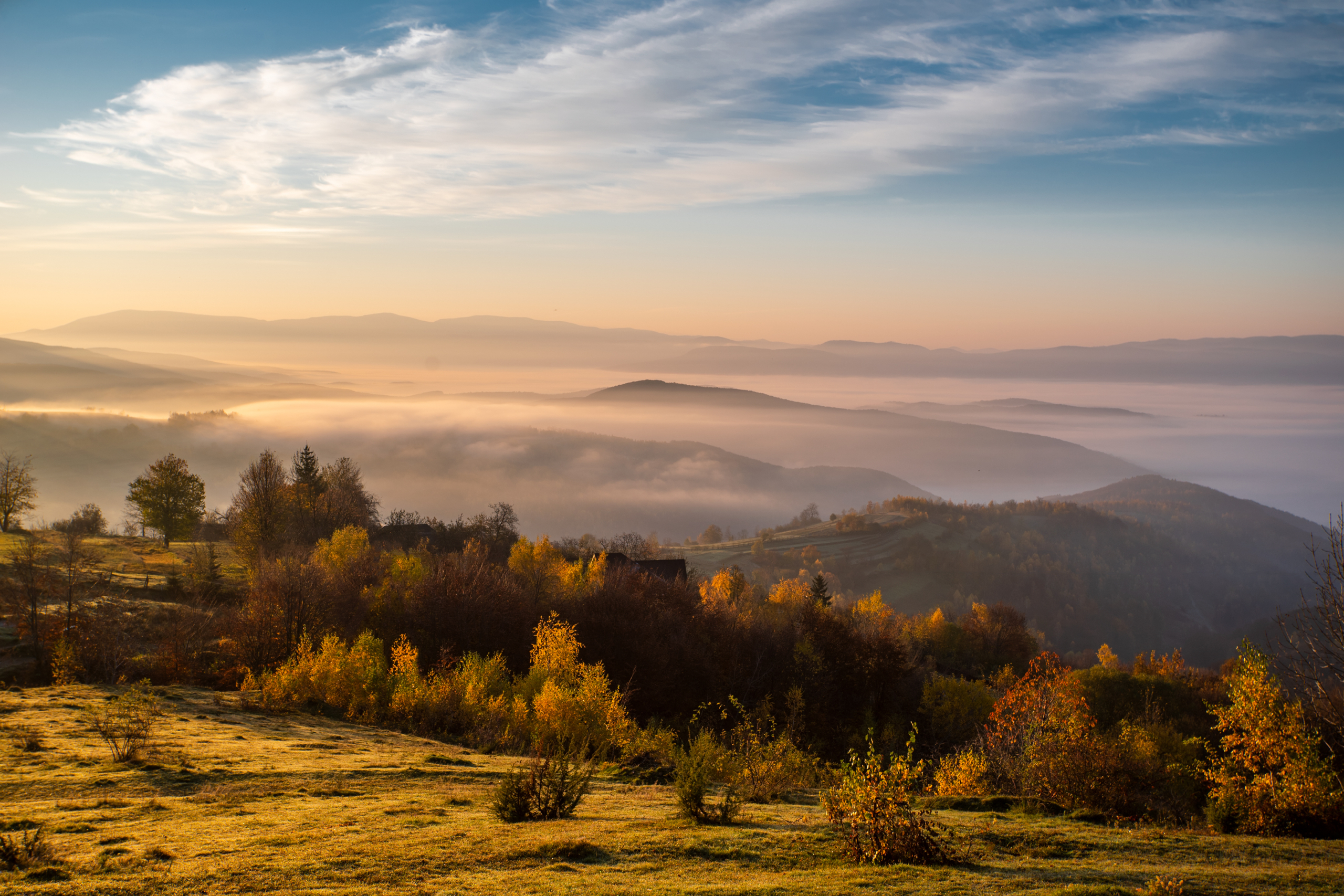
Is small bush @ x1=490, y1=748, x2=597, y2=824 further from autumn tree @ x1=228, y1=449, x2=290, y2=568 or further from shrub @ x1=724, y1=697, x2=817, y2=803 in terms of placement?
autumn tree @ x1=228, y1=449, x2=290, y2=568

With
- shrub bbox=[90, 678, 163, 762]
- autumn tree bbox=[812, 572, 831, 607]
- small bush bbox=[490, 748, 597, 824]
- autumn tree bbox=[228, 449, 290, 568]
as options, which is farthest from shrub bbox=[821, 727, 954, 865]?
autumn tree bbox=[812, 572, 831, 607]

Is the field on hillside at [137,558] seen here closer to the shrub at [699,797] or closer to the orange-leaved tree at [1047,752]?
the shrub at [699,797]

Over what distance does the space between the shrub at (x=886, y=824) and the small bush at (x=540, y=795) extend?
4867mm

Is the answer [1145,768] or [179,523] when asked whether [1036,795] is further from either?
[179,523]

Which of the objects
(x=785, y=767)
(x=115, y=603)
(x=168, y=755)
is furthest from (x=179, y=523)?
(x=785, y=767)

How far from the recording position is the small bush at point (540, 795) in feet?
46.9

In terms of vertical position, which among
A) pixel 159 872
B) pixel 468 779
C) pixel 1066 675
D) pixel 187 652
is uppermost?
pixel 159 872

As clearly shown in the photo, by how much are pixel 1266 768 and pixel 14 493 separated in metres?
107

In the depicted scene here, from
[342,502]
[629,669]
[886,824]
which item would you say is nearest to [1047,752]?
[886,824]

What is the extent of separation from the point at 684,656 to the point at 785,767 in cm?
2985

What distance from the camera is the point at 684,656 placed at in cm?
5581

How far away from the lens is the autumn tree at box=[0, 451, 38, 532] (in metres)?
84.1

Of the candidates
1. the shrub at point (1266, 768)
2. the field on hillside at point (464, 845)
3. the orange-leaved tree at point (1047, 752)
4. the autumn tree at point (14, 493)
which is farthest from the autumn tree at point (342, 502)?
the shrub at point (1266, 768)

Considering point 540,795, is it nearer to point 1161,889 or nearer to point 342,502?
point 1161,889
